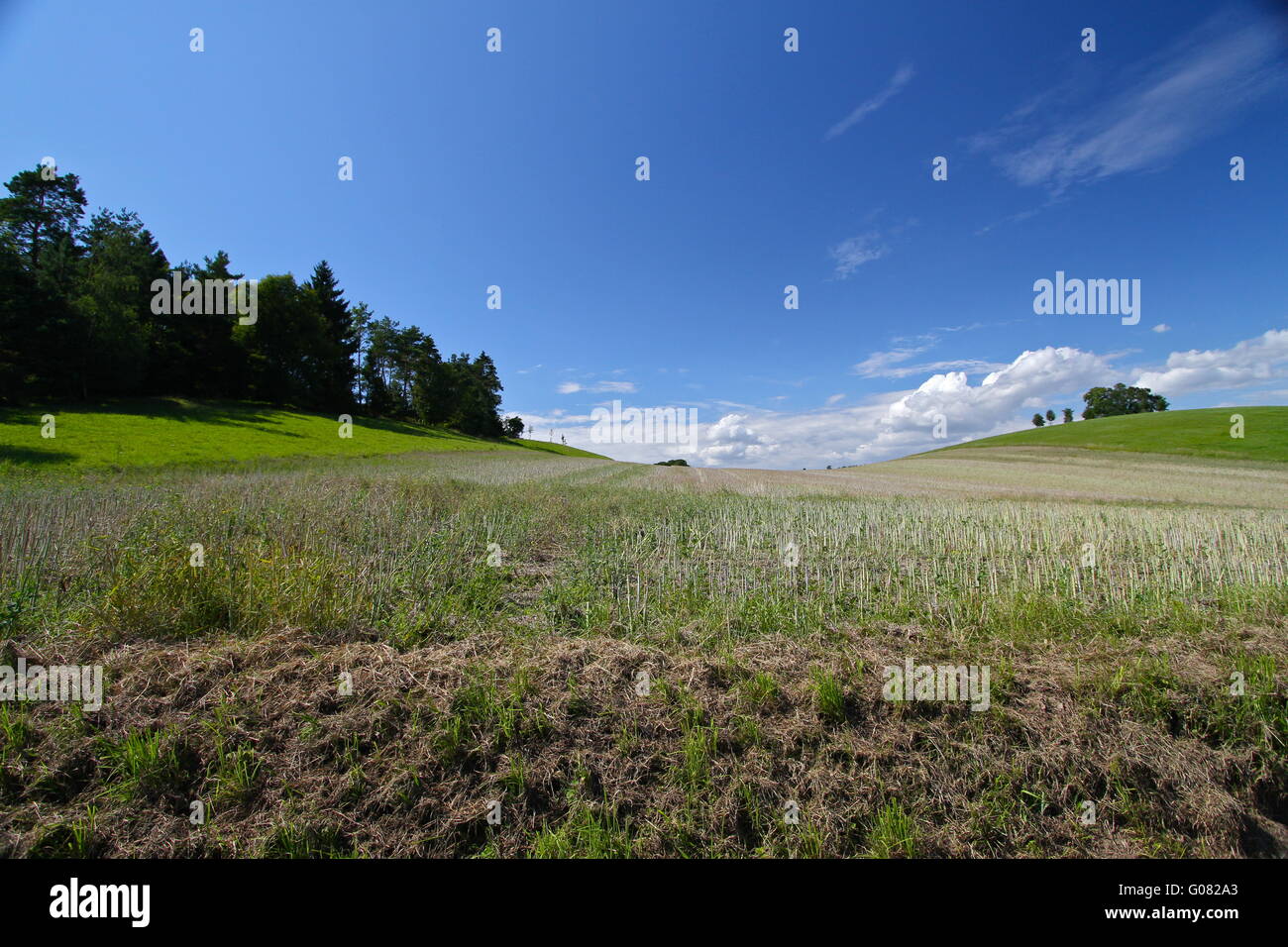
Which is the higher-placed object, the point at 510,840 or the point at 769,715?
the point at 769,715

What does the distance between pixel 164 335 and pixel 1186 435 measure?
121 metres

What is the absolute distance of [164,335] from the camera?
54469 mm

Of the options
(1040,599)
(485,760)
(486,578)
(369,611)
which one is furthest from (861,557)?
(369,611)

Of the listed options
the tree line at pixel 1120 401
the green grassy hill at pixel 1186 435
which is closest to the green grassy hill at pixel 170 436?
the green grassy hill at pixel 1186 435

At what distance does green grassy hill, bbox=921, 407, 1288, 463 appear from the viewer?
44.4 m

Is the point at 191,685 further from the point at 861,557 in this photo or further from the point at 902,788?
the point at 861,557

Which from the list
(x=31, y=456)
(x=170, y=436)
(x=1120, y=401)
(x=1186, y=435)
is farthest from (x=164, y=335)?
(x=1120, y=401)

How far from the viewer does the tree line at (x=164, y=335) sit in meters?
39.1

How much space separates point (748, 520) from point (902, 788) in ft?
29.4

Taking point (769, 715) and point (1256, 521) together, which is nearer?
point (769, 715)

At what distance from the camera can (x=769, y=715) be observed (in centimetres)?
400

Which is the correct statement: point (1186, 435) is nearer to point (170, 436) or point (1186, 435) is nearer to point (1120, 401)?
point (1120, 401)

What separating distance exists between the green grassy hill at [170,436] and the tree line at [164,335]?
178 inches
